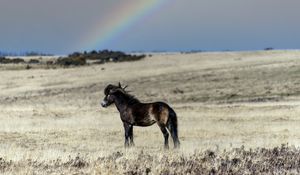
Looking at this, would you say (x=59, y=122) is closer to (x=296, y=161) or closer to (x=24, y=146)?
(x=24, y=146)

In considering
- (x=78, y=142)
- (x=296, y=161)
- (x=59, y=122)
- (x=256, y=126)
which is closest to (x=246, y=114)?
(x=256, y=126)

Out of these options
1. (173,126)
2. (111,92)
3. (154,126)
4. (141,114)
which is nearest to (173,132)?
(173,126)

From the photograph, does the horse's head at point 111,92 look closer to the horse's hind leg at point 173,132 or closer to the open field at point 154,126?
the open field at point 154,126

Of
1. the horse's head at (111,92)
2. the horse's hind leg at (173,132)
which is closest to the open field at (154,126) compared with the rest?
the horse's hind leg at (173,132)

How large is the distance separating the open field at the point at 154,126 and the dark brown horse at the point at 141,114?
626 millimetres

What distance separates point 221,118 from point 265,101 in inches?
528

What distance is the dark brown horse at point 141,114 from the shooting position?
49.4 feet

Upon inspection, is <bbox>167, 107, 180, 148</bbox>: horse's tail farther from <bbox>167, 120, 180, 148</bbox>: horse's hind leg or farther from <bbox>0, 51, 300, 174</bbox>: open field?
<bbox>0, 51, 300, 174</bbox>: open field

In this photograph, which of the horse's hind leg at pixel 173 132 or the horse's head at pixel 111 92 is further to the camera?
A: the horse's head at pixel 111 92

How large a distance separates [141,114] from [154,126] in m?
8.20

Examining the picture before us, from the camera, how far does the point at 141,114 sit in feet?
51.2

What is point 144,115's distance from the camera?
15.5m

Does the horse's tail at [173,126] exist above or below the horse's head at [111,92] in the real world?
below

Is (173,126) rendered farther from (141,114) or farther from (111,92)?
(111,92)
